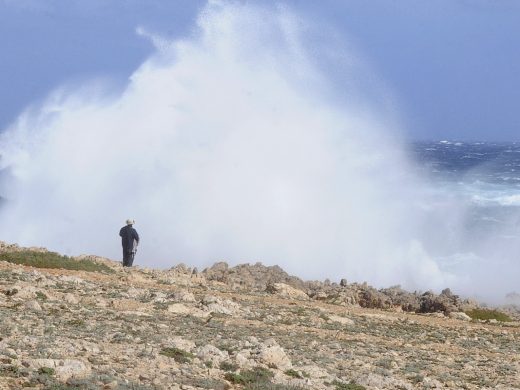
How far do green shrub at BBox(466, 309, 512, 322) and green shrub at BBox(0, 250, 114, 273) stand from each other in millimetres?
12779

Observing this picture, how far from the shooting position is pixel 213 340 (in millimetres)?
14648

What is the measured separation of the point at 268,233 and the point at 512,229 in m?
22.0

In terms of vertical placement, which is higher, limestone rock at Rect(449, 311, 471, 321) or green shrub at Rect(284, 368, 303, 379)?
limestone rock at Rect(449, 311, 471, 321)

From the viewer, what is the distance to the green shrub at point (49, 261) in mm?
23953

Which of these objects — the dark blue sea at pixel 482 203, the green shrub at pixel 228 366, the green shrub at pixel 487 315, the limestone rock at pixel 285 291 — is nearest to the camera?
the green shrub at pixel 228 366

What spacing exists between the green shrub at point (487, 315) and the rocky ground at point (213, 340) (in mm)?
4323

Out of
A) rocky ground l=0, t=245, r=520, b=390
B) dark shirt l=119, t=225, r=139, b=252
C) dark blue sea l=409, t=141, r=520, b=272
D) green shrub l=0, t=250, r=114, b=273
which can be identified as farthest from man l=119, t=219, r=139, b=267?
dark blue sea l=409, t=141, r=520, b=272

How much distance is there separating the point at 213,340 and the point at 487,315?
58.6 feet

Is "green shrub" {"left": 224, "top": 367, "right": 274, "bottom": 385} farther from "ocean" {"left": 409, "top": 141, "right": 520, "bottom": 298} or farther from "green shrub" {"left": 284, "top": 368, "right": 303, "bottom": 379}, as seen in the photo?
"ocean" {"left": 409, "top": 141, "right": 520, "bottom": 298}

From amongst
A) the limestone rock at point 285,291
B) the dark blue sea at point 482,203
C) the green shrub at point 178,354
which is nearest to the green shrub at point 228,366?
the green shrub at point 178,354

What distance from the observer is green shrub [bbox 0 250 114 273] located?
2395cm

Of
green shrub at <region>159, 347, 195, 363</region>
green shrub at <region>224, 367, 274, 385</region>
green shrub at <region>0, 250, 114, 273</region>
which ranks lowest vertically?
green shrub at <region>224, 367, 274, 385</region>

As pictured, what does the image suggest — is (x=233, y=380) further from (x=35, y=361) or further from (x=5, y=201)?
(x=5, y=201)

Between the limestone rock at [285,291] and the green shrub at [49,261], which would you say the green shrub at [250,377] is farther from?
the limestone rock at [285,291]
